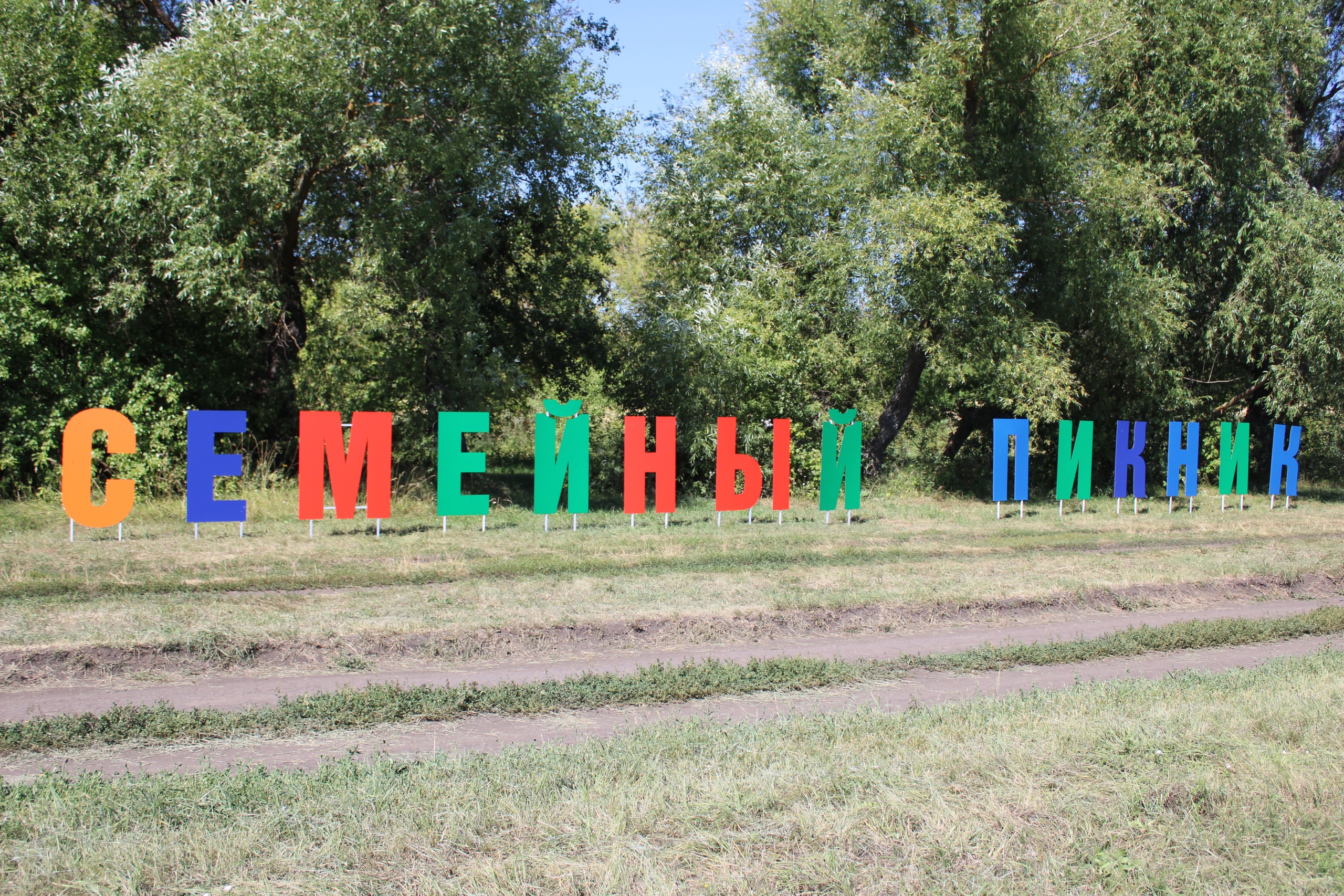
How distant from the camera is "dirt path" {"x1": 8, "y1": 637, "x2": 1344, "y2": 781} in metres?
6.43

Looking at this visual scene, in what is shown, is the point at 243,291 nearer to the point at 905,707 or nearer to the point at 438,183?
the point at 438,183

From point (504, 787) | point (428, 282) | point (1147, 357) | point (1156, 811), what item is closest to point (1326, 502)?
point (1147, 357)

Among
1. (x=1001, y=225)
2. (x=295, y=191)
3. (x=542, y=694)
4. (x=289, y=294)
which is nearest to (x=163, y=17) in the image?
(x=295, y=191)

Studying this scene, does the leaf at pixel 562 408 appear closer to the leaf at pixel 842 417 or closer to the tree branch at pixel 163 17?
the leaf at pixel 842 417

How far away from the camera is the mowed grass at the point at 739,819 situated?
4.79m

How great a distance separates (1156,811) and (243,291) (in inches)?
681

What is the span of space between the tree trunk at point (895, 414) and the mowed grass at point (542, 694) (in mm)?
15376

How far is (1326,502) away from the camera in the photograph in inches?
1089

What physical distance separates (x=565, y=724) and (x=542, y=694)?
63 centimetres

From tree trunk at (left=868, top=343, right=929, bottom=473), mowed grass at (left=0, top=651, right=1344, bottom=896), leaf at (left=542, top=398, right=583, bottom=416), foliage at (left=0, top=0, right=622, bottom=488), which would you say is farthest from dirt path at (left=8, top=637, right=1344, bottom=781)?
tree trunk at (left=868, top=343, right=929, bottom=473)

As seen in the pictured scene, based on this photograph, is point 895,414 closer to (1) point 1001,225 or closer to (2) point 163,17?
(1) point 1001,225

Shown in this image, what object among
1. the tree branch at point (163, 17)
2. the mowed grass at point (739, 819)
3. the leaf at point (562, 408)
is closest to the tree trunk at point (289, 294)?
the tree branch at point (163, 17)

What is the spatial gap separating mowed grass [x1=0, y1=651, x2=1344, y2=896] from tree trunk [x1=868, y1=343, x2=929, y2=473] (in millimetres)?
19344

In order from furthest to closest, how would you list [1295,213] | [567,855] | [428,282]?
[1295,213] → [428,282] → [567,855]
